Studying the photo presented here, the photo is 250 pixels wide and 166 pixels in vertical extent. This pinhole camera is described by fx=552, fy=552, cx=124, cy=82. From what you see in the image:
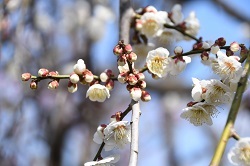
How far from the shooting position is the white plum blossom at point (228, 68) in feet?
4.47

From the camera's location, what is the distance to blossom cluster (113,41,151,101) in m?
1.32

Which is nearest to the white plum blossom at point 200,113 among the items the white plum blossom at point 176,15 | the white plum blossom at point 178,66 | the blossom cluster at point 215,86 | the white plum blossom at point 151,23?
the blossom cluster at point 215,86

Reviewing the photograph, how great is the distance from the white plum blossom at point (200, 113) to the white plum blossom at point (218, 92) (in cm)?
3

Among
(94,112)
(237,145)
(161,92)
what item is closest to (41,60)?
(94,112)

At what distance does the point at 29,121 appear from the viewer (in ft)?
13.6

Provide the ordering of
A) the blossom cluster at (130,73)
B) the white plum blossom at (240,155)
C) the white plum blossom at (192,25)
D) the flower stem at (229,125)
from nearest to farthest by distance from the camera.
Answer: the flower stem at (229,125) → the white plum blossom at (240,155) → the blossom cluster at (130,73) → the white plum blossom at (192,25)

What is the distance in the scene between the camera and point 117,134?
1.41 m

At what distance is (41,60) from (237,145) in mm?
2487

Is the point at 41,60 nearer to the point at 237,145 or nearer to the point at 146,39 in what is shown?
the point at 146,39

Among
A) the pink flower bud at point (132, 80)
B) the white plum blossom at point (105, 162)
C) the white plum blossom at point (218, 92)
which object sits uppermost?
the pink flower bud at point (132, 80)

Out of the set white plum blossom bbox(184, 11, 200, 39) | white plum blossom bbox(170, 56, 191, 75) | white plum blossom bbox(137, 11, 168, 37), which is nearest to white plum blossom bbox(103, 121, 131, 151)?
white plum blossom bbox(170, 56, 191, 75)

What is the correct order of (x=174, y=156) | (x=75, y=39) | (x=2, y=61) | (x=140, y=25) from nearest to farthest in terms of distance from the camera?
(x=140, y=25) < (x=2, y=61) < (x=75, y=39) < (x=174, y=156)

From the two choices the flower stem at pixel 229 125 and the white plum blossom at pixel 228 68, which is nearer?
the flower stem at pixel 229 125

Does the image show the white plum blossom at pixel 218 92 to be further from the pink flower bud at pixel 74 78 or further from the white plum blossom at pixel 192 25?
the white plum blossom at pixel 192 25
